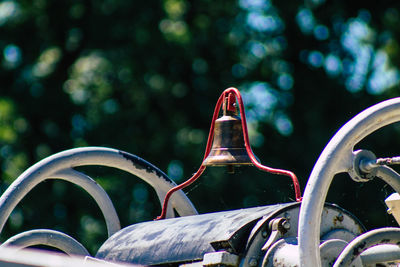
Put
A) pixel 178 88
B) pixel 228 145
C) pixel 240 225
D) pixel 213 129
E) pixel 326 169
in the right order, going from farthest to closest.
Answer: pixel 178 88 → pixel 213 129 → pixel 228 145 → pixel 240 225 → pixel 326 169

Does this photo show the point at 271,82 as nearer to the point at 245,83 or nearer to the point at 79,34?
the point at 245,83

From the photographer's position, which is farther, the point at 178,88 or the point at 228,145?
the point at 178,88

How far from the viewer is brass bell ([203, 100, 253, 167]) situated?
14.2ft

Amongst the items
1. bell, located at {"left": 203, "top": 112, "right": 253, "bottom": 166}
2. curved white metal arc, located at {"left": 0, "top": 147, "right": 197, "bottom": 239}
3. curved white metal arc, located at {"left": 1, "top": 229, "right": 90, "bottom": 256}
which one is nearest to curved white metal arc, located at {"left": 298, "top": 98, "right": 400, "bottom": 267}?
bell, located at {"left": 203, "top": 112, "right": 253, "bottom": 166}

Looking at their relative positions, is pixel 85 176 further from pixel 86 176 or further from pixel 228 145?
pixel 228 145

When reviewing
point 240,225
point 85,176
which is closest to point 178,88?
point 85,176

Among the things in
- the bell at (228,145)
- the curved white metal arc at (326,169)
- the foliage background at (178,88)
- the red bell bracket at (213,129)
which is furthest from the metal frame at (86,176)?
the foliage background at (178,88)

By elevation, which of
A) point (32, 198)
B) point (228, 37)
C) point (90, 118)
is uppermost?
point (228, 37)

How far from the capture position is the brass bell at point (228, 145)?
434cm

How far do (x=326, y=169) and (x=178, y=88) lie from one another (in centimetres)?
1125

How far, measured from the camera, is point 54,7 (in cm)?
1516

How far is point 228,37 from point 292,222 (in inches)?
442

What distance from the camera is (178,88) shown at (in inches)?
563

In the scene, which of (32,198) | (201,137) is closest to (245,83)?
(201,137)
